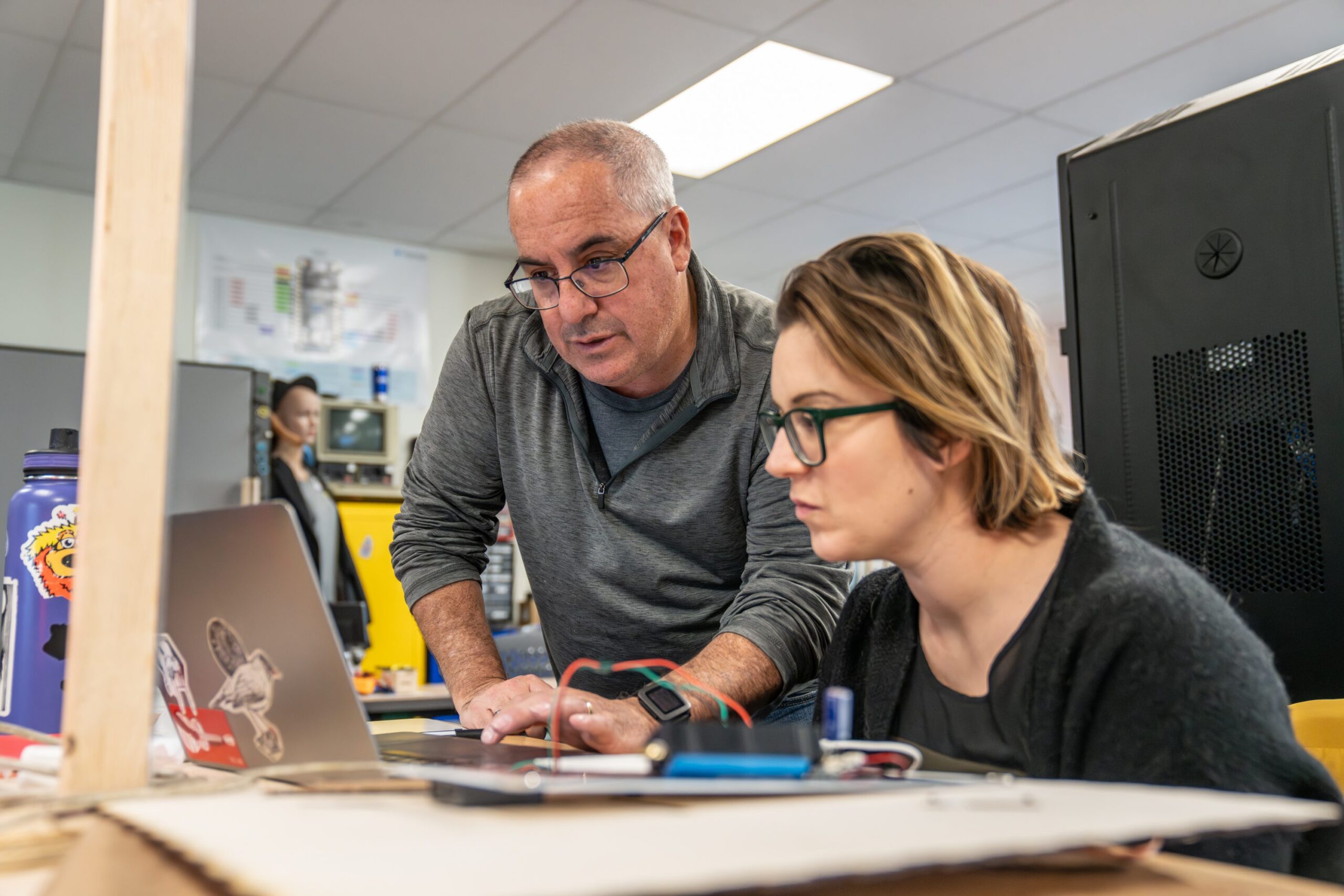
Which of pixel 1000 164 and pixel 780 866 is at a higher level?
pixel 1000 164

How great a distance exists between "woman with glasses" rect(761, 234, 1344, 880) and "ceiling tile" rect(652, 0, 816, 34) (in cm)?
211

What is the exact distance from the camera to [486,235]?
500 centimetres

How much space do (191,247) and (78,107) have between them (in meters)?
1.01

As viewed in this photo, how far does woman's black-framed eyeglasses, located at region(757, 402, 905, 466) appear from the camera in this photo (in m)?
0.95

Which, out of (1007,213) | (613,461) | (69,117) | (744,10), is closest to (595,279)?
(613,461)

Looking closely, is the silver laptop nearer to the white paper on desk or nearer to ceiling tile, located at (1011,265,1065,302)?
the white paper on desk

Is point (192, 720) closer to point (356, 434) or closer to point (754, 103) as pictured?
point (754, 103)

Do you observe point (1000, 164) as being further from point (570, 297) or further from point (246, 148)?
point (570, 297)

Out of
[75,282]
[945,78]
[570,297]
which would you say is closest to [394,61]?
[945,78]

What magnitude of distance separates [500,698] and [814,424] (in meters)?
0.45

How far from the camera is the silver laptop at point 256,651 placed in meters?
0.61

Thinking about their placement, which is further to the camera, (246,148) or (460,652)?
(246,148)

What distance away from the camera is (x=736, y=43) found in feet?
10.5

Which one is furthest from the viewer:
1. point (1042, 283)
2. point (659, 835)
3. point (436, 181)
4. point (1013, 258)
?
point (1042, 283)
